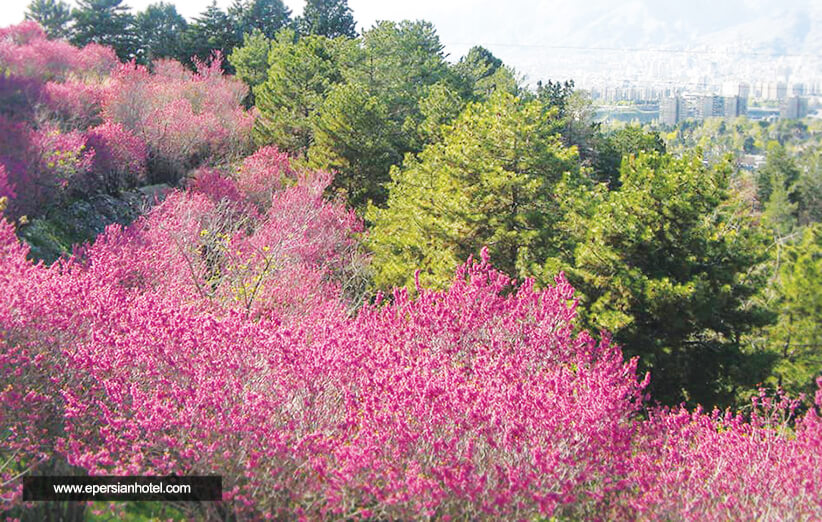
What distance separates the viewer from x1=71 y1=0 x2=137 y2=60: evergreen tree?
32312 mm

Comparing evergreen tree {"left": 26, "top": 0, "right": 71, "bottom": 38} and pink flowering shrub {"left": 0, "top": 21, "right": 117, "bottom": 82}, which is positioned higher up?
evergreen tree {"left": 26, "top": 0, "right": 71, "bottom": 38}

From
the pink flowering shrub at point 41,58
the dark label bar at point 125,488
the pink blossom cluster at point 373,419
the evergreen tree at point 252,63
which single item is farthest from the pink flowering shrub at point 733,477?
the evergreen tree at point 252,63

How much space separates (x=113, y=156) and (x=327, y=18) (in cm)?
2470

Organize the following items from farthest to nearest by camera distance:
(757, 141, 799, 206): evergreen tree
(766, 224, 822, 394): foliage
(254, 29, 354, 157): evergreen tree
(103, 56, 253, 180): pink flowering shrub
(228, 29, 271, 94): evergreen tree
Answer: (757, 141, 799, 206): evergreen tree, (228, 29, 271, 94): evergreen tree, (254, 29, 354, 157): evergreen tree, (103, 56, 253, 180): pink flowering shrub, (766, 224, 822, 394): foliage

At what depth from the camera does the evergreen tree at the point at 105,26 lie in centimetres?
3231

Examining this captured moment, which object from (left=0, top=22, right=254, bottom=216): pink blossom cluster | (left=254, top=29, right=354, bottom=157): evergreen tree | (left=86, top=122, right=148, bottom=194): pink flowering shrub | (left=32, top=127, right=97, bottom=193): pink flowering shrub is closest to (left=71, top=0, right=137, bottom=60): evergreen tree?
(left=0, top=22, right=254, bottom=216): pink blossom cluster

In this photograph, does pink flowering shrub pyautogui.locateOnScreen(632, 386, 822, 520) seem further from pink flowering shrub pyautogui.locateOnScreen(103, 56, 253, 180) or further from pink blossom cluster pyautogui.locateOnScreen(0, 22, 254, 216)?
pink flowering shrub pyautogui.locateOnScreen(103, 56, 253, 180)

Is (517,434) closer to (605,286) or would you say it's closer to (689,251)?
(605,286)

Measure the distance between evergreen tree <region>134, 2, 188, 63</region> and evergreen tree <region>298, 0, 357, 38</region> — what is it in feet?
26.3

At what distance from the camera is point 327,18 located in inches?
1558

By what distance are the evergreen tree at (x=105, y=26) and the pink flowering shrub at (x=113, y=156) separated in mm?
16557

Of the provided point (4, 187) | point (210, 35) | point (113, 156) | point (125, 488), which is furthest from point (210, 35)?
point (125, 488)

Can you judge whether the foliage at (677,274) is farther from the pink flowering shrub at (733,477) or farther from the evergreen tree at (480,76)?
the evergreen tree at (480,76)

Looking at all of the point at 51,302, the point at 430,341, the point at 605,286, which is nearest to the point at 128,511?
the point at 51,302
